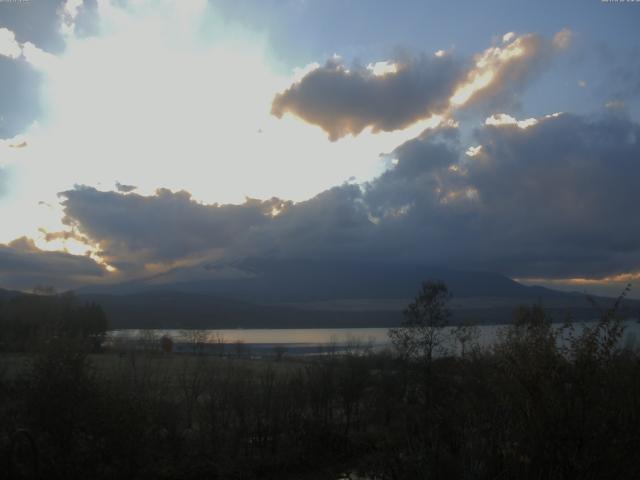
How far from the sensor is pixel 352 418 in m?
28.8

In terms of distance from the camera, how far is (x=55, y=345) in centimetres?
1505

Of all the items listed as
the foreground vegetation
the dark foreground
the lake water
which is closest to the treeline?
the lake water

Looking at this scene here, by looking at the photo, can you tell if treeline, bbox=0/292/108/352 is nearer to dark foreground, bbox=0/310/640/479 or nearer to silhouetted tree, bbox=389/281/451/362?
silhouetted tree, bbox=389/281/451/362

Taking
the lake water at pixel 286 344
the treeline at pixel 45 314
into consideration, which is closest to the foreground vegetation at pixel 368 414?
the lake water at pixel 286 344

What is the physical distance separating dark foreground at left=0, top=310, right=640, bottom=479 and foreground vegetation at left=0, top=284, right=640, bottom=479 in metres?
0.03

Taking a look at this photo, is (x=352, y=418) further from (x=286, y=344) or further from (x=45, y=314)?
(x=286, y=344)

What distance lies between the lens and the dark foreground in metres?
7.59

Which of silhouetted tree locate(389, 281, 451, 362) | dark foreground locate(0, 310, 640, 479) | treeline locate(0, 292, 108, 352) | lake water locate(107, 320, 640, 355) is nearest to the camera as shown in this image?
dark foreground locate(0, 310, 640, 479)

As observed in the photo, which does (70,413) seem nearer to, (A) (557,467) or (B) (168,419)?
(B) (168,419)

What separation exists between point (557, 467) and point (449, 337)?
25904 millimetres

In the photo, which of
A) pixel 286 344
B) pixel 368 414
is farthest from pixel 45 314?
pixel 286 344

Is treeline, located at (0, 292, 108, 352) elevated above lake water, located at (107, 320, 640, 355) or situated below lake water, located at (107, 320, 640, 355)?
above

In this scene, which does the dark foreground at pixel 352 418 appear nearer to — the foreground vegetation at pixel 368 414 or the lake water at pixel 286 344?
the foreground vegetation at pixel 368 414

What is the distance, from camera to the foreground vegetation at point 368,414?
24.9 ft
